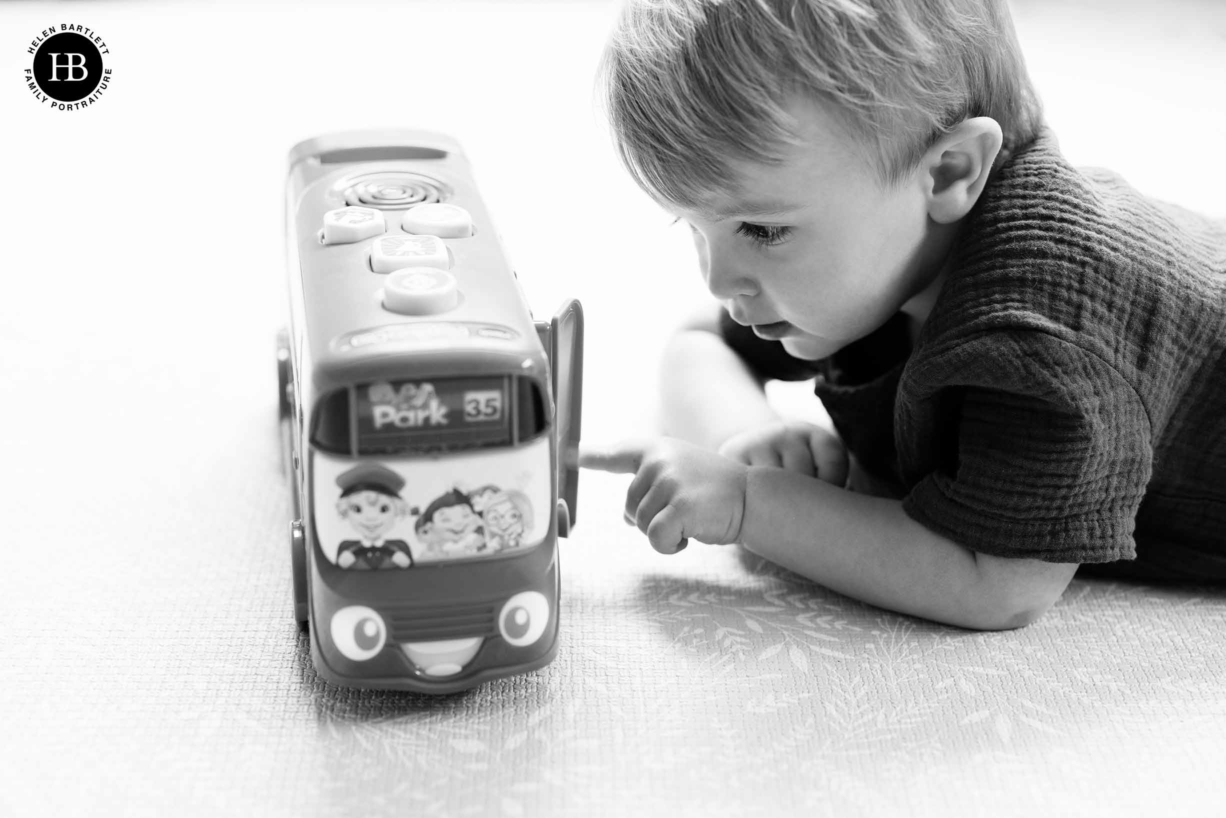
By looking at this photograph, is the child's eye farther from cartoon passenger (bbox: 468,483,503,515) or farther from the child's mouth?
cartoon passenger (bbox: 468,483,503,515)

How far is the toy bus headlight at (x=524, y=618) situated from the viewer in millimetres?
559

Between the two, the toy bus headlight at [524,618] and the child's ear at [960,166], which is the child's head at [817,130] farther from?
the toy bus headlight at [524,618]

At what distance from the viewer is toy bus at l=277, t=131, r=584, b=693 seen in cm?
52

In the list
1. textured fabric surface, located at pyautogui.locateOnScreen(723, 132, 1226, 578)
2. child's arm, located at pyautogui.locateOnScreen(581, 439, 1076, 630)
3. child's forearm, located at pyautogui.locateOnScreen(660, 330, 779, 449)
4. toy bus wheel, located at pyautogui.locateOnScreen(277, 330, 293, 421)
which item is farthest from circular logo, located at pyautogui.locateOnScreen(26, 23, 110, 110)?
textured fabric surface, located at pyautogui.locateOnScreen(723, 132, 1226, 578)

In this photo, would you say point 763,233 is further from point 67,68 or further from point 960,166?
point 67,68

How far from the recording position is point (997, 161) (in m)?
0.65

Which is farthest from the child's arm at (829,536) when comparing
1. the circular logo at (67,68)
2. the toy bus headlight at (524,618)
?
the circular logo at (67,68)

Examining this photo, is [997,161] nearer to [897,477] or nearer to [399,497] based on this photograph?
[897,477]

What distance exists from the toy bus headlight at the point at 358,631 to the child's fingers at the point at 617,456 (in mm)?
189

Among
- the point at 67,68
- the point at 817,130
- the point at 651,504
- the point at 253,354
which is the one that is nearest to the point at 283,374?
the point at 253,354

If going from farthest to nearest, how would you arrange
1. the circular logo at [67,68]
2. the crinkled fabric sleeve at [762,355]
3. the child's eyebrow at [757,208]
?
1. the circular logo at [67,68]
2. the crinkled fabric sleeve at [762,355]
3. the child's eyebrow at [757,208]

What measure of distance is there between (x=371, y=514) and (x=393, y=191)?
21 centimetres

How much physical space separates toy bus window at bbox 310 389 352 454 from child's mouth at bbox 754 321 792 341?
0.27 metres

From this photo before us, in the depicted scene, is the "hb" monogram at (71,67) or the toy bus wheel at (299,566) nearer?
the toy bus wheel at (299,566)
